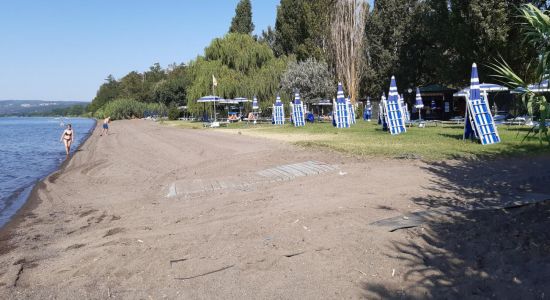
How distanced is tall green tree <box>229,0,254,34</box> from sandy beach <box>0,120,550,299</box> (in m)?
49.6

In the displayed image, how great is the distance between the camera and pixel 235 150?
16703 mm

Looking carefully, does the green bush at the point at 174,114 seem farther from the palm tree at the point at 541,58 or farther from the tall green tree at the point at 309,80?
the palm tree at the point at 541,58

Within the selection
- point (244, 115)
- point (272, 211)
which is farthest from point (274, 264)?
point (244, 115)

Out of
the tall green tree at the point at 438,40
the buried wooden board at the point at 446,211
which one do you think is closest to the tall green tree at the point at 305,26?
the tall green tree at the point at 438,40

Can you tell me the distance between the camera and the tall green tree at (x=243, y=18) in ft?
189

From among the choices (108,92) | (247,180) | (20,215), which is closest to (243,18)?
(247,180)

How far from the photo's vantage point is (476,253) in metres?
4.72

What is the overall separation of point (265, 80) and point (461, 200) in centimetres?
3656

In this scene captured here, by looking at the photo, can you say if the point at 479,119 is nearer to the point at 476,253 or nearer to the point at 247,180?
the point at 247,180

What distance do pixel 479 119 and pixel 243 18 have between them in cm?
4672

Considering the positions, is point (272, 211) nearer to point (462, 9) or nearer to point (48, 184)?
point (48, 184)

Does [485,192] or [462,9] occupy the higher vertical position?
[462,9]

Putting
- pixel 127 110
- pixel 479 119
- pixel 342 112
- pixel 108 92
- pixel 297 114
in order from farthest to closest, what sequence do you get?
1. pixel 108 92
2. pixel 127 110
3. pixel 297 114
4. pixel 342 112
5. pixel 479 119

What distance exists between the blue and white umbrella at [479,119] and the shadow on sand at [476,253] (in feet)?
24.9
